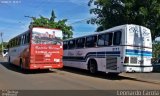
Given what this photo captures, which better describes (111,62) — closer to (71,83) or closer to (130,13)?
(71,83)

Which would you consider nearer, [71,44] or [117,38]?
[117,38]

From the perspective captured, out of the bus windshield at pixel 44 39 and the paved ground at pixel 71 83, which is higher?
the bus windshield at pixel 44 39

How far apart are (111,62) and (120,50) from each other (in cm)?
125

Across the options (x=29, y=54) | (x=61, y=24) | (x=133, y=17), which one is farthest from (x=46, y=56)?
(x=61, y=24)

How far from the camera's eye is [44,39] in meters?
21.3

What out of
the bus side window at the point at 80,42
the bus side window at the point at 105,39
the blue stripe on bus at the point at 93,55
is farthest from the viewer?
the bus side window at the point at 80,42

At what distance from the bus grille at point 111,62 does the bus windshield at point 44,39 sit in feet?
14.7

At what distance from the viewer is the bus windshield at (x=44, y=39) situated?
20.9 metres

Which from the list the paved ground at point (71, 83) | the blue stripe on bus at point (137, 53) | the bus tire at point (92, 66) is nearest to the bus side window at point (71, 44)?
the bus tire at point (92, 66)

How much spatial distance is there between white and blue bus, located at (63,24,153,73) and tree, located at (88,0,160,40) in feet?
17.5

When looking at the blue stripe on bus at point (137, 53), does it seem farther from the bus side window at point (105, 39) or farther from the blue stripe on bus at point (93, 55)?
the bus side window at point (105, 39)

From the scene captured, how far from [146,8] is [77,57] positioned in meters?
6.78

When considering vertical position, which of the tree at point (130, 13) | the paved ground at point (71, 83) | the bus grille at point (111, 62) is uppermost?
the tree at point (130, 13)

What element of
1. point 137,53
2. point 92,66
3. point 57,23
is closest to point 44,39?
point 92,66
